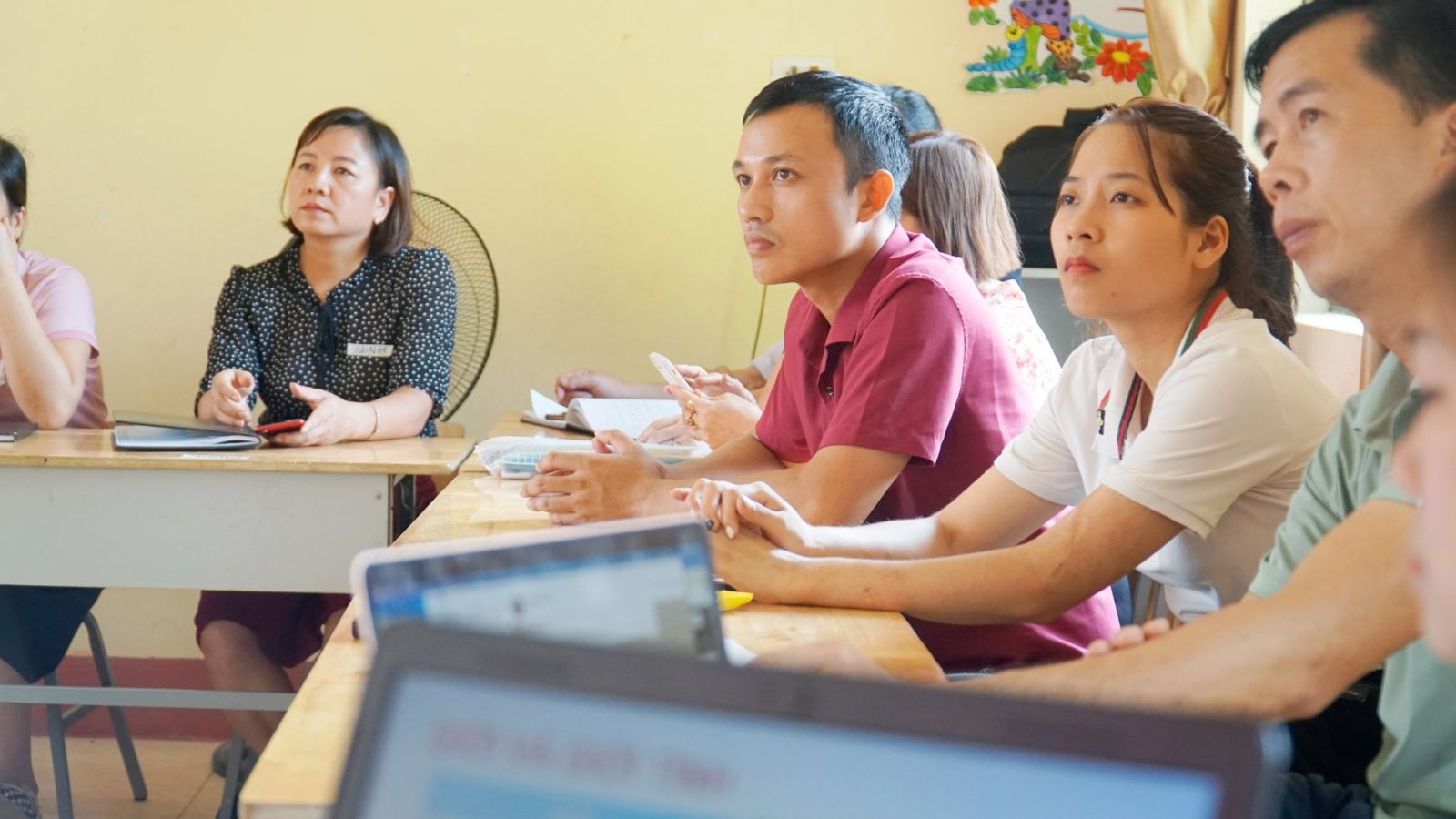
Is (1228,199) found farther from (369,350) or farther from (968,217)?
(369,350)

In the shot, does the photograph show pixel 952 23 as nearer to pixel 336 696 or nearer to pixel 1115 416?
pixel 1115 416

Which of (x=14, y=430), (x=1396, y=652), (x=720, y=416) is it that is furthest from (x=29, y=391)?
(x=1396, y=652)

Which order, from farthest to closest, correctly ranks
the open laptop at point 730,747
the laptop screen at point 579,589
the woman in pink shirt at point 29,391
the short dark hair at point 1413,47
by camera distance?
the woman in pink shirt at point 29,391 → the short dark hair at point 1413,47 → the laptop screen at point 579,589 → the open laptop at point 730,747

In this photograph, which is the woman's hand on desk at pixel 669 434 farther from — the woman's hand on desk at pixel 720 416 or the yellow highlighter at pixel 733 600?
the yellow highlighter at pixel 733 600

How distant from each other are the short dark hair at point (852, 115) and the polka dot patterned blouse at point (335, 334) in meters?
1.06

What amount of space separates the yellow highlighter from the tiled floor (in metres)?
1.83

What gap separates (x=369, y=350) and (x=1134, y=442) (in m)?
1.75

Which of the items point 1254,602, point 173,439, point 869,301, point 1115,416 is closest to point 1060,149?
point 869,301

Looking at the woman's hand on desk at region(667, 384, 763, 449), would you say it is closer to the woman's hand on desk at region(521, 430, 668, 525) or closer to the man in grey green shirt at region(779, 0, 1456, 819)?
the woman's hand on desk at region(521, 430, 668, 525)

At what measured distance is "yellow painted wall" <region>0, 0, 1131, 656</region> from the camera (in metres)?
3.23

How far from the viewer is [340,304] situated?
2721 mm

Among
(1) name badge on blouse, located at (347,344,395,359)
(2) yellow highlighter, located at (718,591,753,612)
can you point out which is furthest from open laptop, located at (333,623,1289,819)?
(1) name badge on blouse, located at (347,344,395,359)

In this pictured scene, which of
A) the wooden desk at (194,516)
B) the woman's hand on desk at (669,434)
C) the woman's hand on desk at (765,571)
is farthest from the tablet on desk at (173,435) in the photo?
the woman's hand on desk at (765,571)

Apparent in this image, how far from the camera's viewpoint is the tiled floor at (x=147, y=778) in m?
2.69
